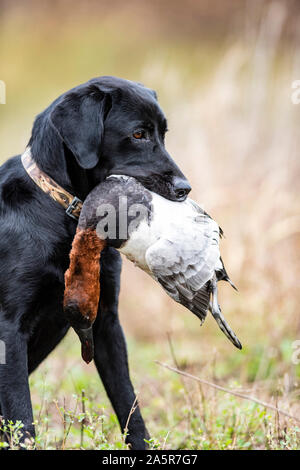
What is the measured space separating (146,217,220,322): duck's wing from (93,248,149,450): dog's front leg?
0.55 meters

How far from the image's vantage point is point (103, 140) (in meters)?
2.91

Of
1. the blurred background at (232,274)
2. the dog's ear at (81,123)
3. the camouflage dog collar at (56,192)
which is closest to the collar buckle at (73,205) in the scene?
the camouflage dog collar at (56,192)

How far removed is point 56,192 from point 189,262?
2.35ft

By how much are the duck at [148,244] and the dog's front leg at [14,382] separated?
0.93 ft

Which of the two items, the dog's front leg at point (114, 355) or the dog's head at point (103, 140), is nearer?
the dog's head at point (103, 140)

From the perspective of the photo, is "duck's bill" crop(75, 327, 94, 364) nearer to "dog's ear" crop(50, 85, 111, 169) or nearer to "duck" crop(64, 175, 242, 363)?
"duck" crop(64, 175, 242, 363)

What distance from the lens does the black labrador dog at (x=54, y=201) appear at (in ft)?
9.12

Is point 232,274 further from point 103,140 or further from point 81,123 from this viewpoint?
point 81,123

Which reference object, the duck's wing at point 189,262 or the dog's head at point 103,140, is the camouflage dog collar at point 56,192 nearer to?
the dog's head at point 103,140

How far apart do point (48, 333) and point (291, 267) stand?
2.38 m

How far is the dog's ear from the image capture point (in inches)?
109

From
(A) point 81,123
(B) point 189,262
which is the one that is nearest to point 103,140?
(A) point 81,123

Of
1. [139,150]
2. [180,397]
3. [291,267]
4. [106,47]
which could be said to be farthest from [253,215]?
[106,47]

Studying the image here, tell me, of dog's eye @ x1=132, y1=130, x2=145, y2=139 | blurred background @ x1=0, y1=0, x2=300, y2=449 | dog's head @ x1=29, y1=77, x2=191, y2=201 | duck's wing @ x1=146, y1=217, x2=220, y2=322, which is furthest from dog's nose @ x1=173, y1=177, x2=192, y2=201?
blurred background @ x1=0, y1=0, x2=300, y2=449
